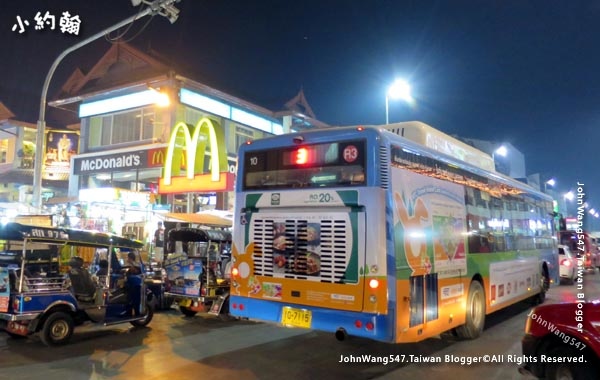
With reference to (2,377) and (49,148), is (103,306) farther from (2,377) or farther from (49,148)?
(49,148)

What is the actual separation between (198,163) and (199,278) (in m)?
7.83

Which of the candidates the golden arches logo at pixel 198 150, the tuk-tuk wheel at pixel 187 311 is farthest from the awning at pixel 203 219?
the tuk-tuk wheel at pixel 187 311

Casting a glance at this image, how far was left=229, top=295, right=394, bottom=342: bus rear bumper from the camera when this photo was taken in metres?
6.13

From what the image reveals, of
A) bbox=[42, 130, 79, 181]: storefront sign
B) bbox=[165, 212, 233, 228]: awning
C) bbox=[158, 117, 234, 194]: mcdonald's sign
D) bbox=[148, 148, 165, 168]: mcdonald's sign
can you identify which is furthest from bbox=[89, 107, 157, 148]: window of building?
bbox=[165, 212, 233, 228]: awning

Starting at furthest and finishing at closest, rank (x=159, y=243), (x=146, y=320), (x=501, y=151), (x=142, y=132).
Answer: (x=501, y=151) → (x=142, y=132) → (x=159, y=243) → (x=146, y=320)

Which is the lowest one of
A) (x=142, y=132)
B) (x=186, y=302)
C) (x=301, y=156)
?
(x=186, y=302)

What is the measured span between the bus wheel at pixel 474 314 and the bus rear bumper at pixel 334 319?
2.96m

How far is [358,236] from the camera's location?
6.43 metres

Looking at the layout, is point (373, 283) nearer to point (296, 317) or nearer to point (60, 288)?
Result: point (296, 317)

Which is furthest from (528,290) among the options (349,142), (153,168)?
(153,168)

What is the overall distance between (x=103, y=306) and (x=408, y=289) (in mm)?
5803

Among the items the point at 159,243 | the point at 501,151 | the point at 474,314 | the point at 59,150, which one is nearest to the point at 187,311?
the point at 159,243

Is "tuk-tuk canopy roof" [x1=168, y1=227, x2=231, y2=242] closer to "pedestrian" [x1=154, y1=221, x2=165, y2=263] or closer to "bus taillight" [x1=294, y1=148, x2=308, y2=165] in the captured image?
"pedestrian" [x1=154, y1=221, x2=165, y2=263]

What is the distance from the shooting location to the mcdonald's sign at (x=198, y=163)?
16.6 metres
